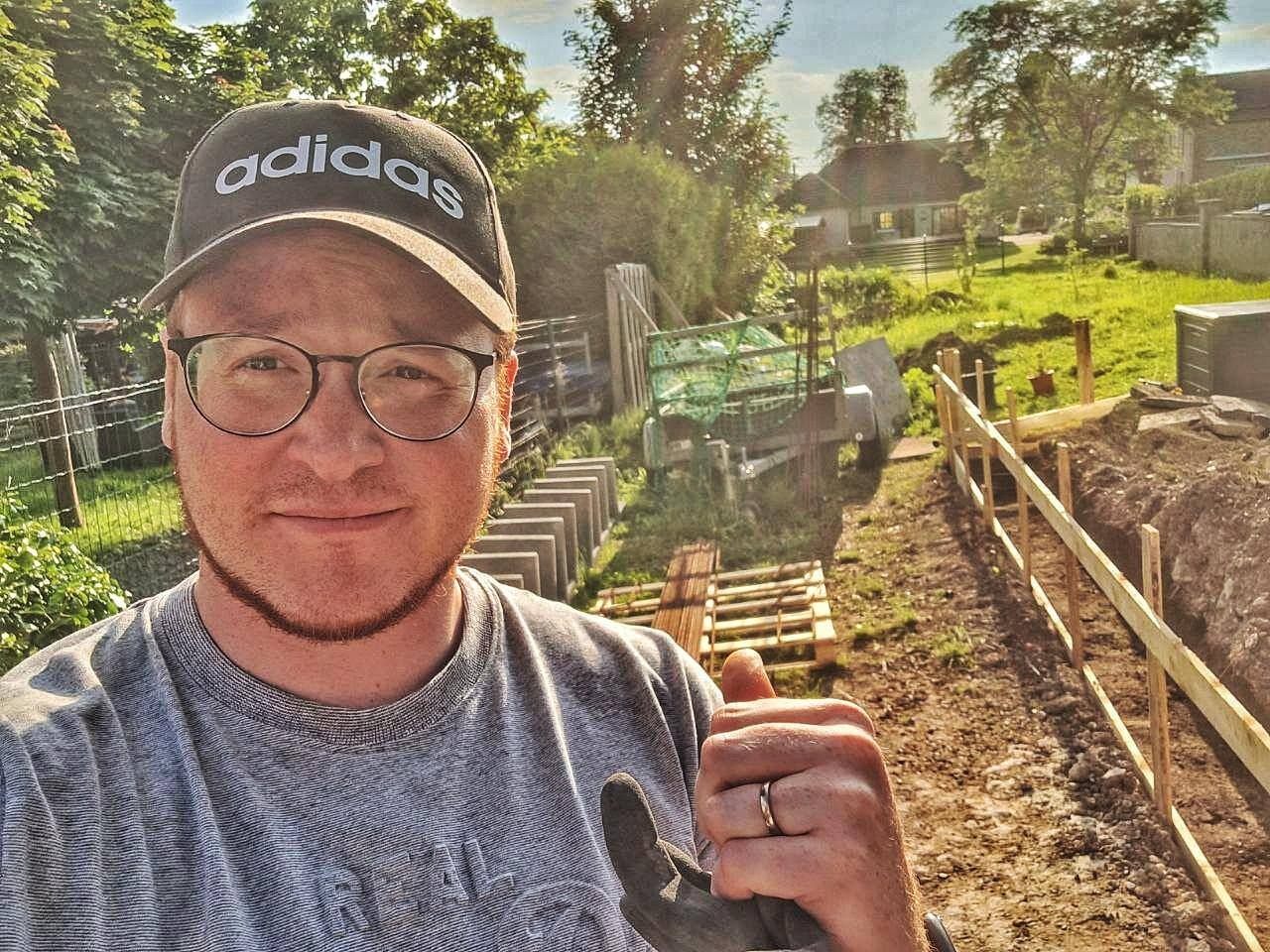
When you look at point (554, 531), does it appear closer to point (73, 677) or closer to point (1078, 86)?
point (1078, 86)

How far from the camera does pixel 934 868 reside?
2.22 meters

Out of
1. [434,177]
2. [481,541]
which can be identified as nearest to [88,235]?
[481,541]

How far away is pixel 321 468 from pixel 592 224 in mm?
6107

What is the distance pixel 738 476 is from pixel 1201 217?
→ 2.19 meters

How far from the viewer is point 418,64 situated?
667 cm

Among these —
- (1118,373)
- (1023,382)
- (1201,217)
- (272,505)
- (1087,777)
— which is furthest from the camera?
(1023,382)

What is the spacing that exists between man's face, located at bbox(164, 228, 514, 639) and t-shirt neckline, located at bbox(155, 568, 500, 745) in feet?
0.12

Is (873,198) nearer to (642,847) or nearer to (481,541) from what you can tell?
(481,541)

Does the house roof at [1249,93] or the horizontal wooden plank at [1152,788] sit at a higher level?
the house roof at [1249,93]

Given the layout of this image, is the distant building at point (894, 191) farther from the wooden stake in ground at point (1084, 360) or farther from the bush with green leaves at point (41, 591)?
the bush with green leaves at point (41, 591)

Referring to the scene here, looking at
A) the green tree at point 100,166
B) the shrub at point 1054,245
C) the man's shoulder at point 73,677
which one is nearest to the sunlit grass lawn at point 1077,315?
the shrub at point 1054,245

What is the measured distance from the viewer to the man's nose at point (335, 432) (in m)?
0.64

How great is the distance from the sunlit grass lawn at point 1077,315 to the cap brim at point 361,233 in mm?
2722

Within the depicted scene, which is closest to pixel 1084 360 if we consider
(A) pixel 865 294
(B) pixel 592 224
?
(A) pixel 865 294
